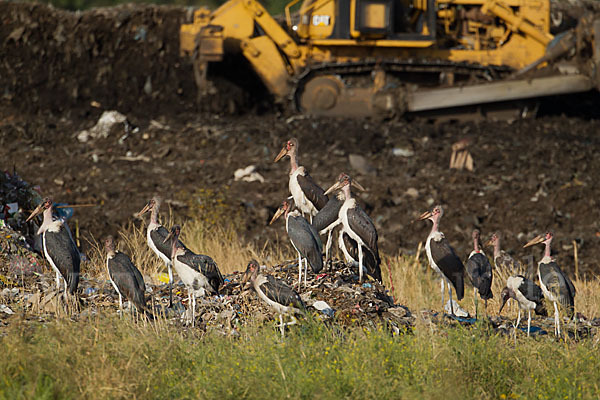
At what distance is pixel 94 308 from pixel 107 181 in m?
7.96

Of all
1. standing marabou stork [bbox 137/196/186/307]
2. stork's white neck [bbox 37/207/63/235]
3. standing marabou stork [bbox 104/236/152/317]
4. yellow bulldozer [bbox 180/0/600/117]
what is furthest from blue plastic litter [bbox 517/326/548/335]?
yellow bulldozer [bbox 180/0/600/117]

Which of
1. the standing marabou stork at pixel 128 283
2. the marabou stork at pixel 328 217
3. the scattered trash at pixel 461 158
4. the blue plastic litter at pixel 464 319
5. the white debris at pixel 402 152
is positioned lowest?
the white debris at pixel 402 152

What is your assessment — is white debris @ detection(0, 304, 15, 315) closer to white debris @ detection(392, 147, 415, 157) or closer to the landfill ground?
the landfill ground

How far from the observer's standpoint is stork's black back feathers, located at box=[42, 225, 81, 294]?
A: 7.56 m

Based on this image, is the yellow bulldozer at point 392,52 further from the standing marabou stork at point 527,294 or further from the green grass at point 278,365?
the green grass at point 278,365

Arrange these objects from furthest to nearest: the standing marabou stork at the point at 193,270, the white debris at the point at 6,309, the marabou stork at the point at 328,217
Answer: the marabou stork at the point at 328,217 → the white debris at the point at 6,309 → the standing marabou stork at the point at 193,270

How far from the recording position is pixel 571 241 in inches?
502

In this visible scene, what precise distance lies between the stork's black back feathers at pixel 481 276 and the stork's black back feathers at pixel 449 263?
0.11 metres

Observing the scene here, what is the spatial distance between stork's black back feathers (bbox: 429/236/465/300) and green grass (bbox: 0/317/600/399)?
1.31 m

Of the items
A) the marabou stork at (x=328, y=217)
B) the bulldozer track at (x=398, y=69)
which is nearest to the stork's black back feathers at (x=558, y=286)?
the marabou stork at (x=328, y=217)

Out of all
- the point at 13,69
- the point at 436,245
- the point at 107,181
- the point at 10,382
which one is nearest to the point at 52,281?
the point at 10,382

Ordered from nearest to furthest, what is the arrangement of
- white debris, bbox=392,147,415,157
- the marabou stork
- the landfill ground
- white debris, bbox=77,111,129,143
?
the marabou stork
the landfill ground
white debris, bbox=392,147,415,157
white debris, bbox=77,111,129,143

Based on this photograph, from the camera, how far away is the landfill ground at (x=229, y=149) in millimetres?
13500

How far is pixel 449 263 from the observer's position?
820 cm
